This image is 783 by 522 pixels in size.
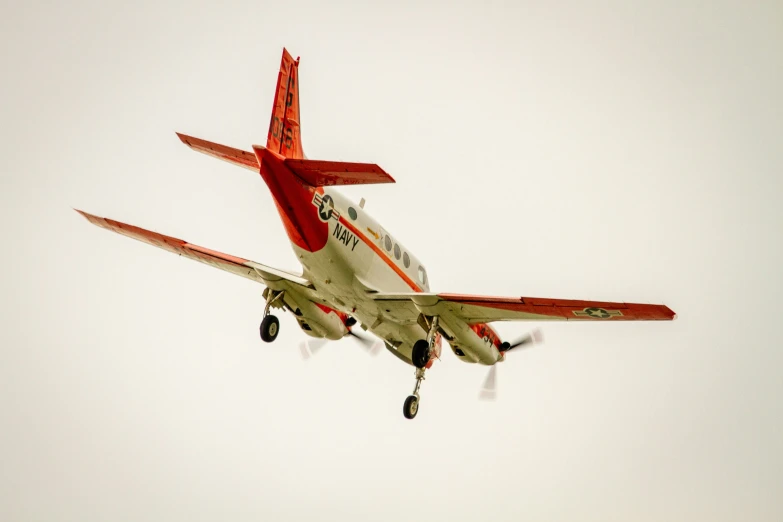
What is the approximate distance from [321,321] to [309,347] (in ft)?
5.71

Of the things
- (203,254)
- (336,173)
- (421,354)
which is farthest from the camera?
(203,254)

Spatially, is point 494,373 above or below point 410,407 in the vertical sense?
above

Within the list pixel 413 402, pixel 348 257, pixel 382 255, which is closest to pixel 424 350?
pixel 413 402

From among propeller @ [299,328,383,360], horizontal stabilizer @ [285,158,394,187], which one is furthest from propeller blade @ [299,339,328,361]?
horizontal stabilizer @ [285,158,394,187]

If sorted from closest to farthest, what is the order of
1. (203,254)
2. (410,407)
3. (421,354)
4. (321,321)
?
1. (421,354)
2. (410,407)
3. (203,254)
4. (321,321)

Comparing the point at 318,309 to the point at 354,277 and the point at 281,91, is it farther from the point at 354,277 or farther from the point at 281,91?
the point at 281,91

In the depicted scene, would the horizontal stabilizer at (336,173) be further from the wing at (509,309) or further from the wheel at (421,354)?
the wheel at (421,354)

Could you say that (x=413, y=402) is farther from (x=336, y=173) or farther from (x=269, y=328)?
(x=336, y=173)

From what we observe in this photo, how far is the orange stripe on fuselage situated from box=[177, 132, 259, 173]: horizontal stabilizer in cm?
320

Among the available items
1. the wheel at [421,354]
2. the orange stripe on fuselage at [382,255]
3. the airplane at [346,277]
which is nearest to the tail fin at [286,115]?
the airplane at [346,277]

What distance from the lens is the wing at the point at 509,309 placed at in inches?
Answer: 910

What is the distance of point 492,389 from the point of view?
3073 cm

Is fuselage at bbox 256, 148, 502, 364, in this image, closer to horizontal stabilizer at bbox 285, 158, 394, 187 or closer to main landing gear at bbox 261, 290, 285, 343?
horizontal stabilizer at bbox 285, 158, 394, 187

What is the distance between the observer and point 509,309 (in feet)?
83.3
